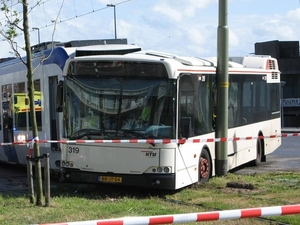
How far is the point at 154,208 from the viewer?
9.89 meters

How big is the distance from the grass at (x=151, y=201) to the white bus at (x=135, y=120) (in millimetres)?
372

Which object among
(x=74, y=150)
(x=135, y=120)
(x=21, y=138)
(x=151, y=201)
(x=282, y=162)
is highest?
(x=135, y=120)

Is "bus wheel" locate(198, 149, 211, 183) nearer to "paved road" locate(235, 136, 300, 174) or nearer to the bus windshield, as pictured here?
the bus windshield

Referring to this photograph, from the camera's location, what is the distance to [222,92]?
1377cm

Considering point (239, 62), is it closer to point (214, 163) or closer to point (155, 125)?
point (214, 163)

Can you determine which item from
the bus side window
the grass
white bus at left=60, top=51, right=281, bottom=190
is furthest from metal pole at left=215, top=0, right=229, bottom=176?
the bus side window

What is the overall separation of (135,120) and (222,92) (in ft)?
9.87

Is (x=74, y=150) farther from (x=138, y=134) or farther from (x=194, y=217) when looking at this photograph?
(x=194, y=217)

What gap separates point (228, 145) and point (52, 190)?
4259 mm

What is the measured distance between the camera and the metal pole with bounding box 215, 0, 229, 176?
1377 centimetres

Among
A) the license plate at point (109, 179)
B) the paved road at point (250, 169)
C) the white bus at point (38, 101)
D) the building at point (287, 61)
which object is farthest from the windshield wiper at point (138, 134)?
the building at point (287, 61)

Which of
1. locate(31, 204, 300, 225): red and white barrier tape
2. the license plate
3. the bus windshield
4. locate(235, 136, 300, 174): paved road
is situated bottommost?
locate(235, 136, 300, 174): paved road

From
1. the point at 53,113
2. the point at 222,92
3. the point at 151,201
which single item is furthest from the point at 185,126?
the point at 53,113

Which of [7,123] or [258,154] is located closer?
[258,154]
